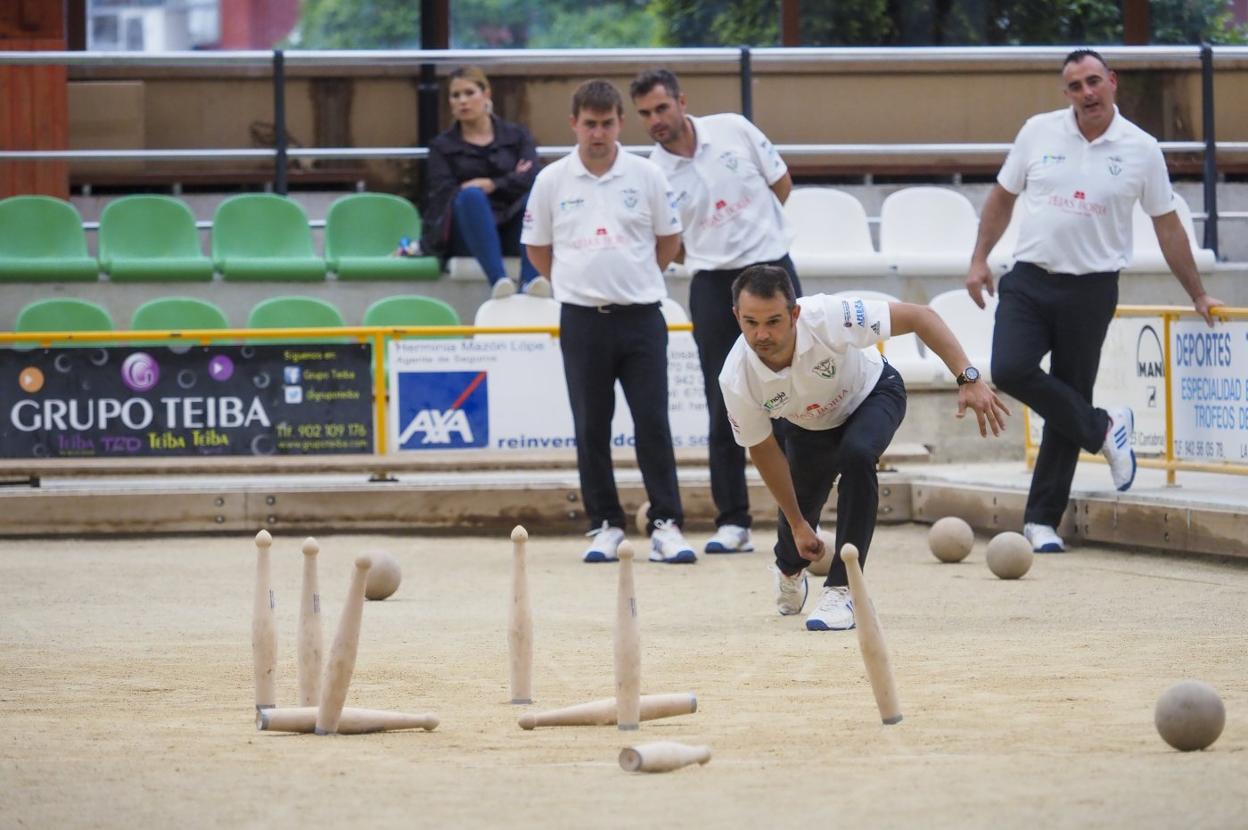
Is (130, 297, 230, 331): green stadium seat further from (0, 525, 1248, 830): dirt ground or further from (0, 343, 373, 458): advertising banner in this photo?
(0, 525, 1248, 830): dirt ground

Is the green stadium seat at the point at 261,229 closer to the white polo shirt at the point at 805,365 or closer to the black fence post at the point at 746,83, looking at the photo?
the black fence post at the point at 746,83

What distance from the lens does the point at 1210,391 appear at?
32.6 ft

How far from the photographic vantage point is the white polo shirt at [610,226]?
955 centimetres

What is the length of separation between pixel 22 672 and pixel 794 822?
3.40 m

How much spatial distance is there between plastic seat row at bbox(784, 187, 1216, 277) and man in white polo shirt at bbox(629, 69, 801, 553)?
4443 millimetres

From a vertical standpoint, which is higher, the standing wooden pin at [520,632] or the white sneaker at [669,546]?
the standing wooden pin at [520,632]

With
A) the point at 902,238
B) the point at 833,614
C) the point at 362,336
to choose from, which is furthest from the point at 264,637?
the point at 902,238

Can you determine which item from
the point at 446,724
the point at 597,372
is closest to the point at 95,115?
the point at 597,372

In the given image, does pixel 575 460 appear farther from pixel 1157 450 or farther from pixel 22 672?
pixel 22 672

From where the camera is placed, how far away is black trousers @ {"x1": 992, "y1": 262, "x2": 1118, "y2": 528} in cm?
926

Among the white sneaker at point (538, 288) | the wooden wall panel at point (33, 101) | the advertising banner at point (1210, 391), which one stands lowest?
the advertising banner at point (1210, 391)

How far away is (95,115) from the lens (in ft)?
51.2

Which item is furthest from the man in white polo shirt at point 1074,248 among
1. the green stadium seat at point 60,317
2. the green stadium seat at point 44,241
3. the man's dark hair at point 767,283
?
the green stadium seat at point 44,241

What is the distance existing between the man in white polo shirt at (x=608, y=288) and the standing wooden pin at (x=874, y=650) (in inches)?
174
